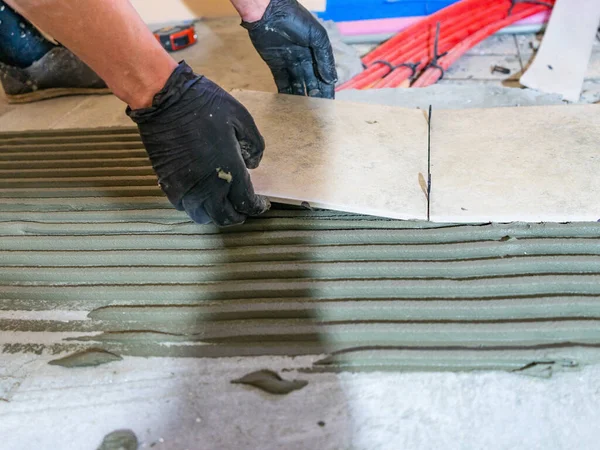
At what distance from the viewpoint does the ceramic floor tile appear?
8.47ft

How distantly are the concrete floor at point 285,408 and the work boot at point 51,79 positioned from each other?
6.39 feet

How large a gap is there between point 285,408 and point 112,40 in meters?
1.05

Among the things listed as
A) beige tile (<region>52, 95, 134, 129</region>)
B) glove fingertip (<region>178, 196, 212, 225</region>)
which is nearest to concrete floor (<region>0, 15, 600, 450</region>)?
glove fingertip (<region>178, 196, 212, 225</region>)

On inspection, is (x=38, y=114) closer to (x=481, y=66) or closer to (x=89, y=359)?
(x=89, y=359)

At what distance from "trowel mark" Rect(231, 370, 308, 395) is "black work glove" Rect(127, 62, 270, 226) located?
53 centimetres

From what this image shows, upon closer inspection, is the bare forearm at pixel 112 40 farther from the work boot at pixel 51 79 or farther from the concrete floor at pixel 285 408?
the work boot at pixel 51 79

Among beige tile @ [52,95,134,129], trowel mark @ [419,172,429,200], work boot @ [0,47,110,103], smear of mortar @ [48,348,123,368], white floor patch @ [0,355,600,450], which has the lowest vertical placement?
white floor patch @ [0,355,600,450]

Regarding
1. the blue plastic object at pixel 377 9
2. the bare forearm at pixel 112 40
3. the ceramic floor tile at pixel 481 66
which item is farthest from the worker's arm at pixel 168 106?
the blue plastic object at pixel 377 9

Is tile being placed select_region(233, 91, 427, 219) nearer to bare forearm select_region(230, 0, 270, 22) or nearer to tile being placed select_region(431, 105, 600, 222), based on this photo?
tile being placed select_region(431, 105, 600, 222)

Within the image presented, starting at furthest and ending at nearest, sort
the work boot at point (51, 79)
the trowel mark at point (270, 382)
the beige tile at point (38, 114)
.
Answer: the work boot at point (51, 79) < the beige tile at point (38, 114) < the trowel mark at point (270, 382)

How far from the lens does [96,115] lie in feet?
8.21

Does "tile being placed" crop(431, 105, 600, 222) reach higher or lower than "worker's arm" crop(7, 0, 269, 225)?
lower

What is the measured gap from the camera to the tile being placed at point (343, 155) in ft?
5.01

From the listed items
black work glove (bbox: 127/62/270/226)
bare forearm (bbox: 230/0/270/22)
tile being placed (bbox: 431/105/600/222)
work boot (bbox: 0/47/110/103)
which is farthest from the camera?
work boot (bbox: 0/47/110/103)
